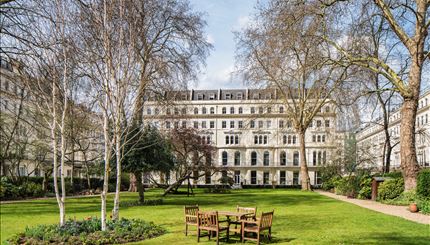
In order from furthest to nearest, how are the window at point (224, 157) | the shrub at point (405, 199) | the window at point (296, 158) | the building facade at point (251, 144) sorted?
the window at point (224, 157)
the window at point (296, 158)
the building facade at point (251, 144)
the shrub at point (405, 199)

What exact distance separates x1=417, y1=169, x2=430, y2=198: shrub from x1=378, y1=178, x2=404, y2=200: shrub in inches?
154

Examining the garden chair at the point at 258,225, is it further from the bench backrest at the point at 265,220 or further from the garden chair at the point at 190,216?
the garden chair at the point at 190,216

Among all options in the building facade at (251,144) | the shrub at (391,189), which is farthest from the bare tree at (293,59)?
the building facade at (251,144)

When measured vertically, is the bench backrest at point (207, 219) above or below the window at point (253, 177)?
above

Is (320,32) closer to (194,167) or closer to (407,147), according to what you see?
(407,147)

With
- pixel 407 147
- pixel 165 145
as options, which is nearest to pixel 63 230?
pixel 165 145

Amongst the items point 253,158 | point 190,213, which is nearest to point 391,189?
point 190,213

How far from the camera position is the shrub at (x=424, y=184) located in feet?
70.2

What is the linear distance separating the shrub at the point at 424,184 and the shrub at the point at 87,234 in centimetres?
1461

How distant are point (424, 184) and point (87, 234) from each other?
16.8 metres

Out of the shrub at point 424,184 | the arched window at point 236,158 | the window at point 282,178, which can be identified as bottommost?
the window at point 282,178

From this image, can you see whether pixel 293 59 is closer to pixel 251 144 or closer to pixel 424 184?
pixel 424 184

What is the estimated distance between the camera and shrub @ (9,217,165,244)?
36.1 feet

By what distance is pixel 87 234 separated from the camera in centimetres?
1160
